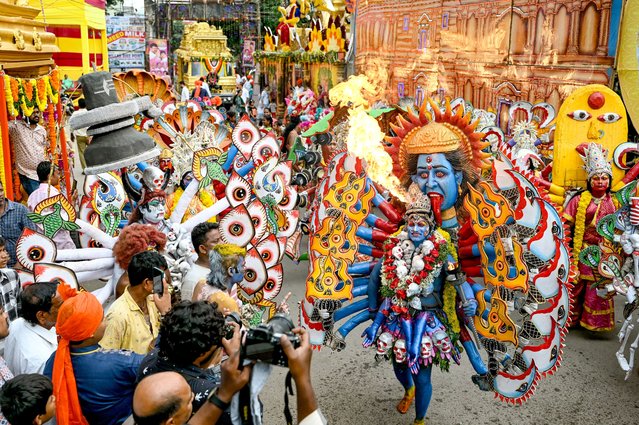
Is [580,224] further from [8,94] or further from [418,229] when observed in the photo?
[8,94]

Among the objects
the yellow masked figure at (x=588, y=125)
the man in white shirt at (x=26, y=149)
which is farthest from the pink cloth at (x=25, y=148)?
the yellow masked figure at (x=588, y=125)

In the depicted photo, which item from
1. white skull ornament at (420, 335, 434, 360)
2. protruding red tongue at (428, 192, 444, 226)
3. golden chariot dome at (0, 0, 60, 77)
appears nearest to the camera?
white skull ornament at (420, 335, 434, 360)

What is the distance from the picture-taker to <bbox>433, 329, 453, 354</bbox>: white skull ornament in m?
3.80

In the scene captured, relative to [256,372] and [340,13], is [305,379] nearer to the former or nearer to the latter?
[256,372]

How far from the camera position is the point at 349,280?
4.06 meters

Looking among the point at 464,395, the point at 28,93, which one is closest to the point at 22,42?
the point at 28,93

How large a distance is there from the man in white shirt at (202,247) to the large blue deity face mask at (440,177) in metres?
1.48

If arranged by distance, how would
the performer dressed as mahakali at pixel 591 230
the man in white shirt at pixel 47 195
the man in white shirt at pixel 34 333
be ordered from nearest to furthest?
the man in white shirt at pixel 34 333
the man in white shirt at pixel 47 195
the performer dressed as mahakali at pixel 591 230

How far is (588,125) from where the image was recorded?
5719 millimetres

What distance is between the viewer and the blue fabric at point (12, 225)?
4.83 meters

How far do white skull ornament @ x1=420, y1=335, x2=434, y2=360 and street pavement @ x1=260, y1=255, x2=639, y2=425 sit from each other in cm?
89

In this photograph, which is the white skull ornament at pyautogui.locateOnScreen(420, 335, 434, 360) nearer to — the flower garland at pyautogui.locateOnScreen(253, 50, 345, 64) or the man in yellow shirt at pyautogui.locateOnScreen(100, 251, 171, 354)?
the man in yellow shirt at pyautogui.locateOnScreen(100, 251, 171, 354)

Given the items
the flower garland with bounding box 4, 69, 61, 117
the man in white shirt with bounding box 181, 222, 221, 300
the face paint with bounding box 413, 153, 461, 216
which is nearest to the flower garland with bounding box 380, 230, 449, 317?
the face paint with bounding box 413, 153, 461, 216

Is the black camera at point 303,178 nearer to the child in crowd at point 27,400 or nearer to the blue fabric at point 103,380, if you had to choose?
the blue fabric at point 103,380
